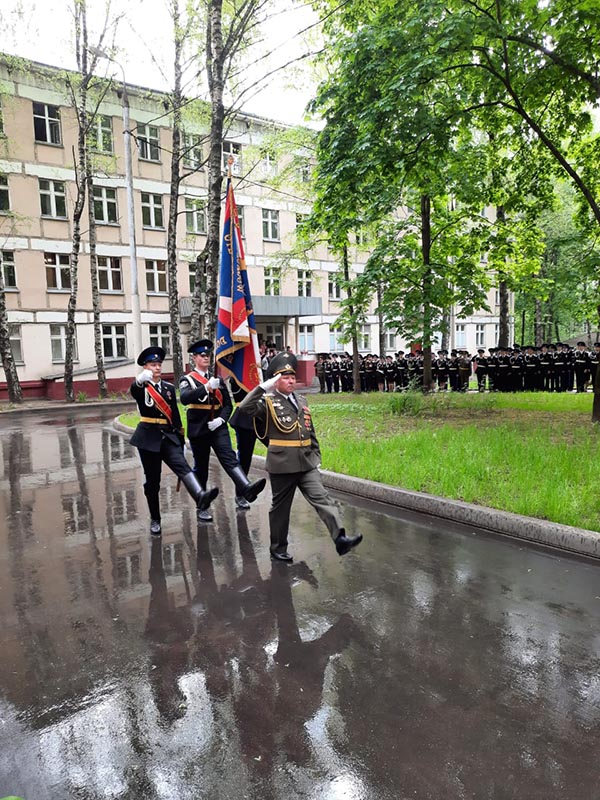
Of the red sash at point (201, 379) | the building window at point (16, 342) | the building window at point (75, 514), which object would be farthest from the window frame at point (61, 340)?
the red sash at point (201, 379)

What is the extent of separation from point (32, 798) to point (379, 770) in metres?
1.55

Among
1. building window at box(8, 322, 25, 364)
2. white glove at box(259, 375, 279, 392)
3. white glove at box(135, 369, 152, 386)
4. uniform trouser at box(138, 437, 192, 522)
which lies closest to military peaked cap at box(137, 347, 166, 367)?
white glove at box(135, 369, 152, 386)

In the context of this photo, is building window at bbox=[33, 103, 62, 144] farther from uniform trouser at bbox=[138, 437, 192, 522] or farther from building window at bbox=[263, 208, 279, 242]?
uniform trouser at bbox=[138, 437, 192, 522]

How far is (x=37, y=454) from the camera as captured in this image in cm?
1190

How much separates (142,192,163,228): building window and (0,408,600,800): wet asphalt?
25.7m

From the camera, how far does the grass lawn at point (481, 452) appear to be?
6344 mm

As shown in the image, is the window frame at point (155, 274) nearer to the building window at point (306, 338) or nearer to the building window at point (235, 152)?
the building window at point (235, 152)

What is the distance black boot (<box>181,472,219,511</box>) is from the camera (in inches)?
244

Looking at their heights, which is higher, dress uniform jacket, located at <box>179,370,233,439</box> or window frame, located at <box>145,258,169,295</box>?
window frame, located at <box>145,258,169,295</box>

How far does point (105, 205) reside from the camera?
1105 inches

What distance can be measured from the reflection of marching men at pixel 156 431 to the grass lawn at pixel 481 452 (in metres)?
2.77

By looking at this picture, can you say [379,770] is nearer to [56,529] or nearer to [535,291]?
[56,529]

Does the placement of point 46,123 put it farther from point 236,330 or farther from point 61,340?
point 236,330

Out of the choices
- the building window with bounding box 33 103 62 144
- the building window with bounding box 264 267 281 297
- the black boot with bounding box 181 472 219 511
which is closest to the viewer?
the black boot with bounding box 181 472 219 511
